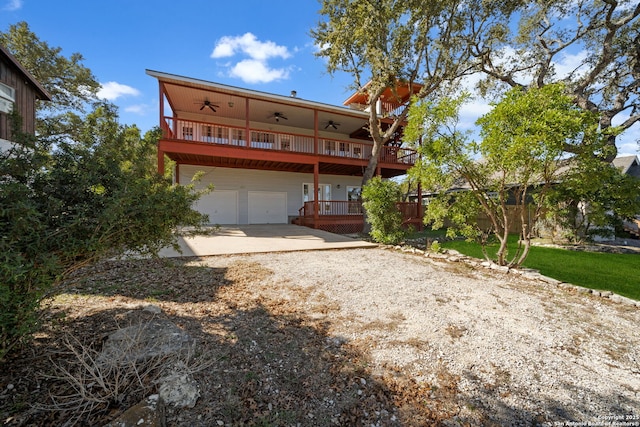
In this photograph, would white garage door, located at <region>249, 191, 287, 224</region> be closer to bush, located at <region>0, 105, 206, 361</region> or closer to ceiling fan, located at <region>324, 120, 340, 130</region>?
ceiling fan, located at <region>324, 120, 340, 130</region>

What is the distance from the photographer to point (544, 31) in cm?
1260

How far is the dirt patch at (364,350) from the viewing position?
6.23ft

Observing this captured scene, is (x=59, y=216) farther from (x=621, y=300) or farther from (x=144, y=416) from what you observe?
(x=621, y=300)

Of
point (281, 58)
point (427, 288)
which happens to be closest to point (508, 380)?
point (427, 288)

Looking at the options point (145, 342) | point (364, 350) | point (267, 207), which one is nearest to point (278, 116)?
point (267, 207)

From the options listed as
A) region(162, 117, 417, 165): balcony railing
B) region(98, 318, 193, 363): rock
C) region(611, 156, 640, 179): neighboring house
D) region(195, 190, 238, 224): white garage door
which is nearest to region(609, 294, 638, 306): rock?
region(98, 318, 193, 363): rock

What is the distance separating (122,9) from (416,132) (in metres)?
9.46

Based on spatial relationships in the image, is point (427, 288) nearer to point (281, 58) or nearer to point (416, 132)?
point (416, 132)

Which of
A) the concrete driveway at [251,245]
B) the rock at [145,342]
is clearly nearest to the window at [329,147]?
the concrete driveway at [251,245]

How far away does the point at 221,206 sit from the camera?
1404 cm

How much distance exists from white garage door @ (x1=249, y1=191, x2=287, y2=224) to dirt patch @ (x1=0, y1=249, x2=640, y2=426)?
10.1 metres

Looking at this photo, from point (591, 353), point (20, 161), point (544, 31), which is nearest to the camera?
point (20, 161)

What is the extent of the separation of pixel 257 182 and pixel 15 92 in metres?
9.18

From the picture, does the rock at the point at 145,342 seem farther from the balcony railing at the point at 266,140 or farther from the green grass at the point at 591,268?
the balcony railing at the point at 266,140
